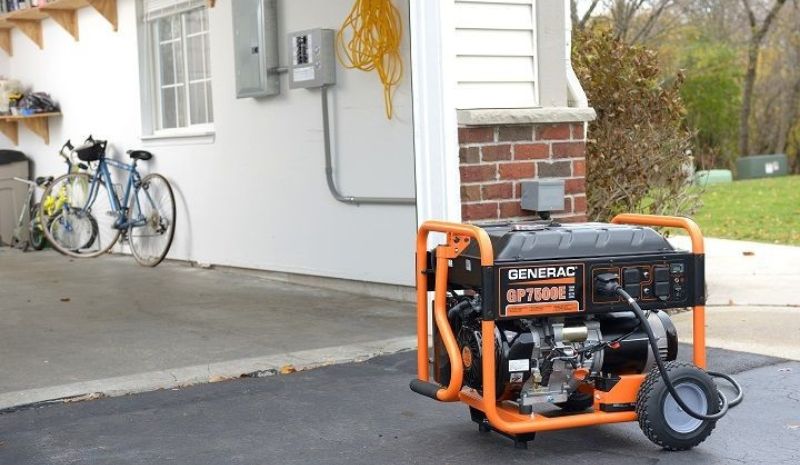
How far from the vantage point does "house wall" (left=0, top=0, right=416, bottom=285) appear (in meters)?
9.45

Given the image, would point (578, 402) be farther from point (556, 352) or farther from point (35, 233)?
point (35, 233)

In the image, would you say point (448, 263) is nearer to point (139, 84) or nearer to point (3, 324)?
point (3, 324)

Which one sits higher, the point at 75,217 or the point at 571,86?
the point at 571,86

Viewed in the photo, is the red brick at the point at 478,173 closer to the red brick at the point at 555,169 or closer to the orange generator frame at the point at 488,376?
the red brick at the point at 555,169

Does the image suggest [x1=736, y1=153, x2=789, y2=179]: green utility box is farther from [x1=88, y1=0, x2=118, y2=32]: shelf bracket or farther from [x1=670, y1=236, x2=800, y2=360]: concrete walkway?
[x1=88, y1=0, x2=118, y2=32]: shelf bracket

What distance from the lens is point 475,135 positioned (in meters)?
7.82

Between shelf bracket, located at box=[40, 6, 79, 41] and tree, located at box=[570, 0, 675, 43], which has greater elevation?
tree, located at box=[570, 0, 675, 43]

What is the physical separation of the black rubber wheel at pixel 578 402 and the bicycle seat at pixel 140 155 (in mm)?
8090

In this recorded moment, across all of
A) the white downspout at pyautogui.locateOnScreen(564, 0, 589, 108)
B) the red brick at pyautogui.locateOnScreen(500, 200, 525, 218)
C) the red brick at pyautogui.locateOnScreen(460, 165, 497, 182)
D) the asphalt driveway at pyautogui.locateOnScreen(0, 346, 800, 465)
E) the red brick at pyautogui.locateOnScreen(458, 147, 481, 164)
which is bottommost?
the asphalt driveway at pyautogui.locateOnScreen(0, 346, 800, 465)

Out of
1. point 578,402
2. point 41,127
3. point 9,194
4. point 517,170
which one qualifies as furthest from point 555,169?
point 9,194

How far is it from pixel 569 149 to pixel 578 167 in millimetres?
144

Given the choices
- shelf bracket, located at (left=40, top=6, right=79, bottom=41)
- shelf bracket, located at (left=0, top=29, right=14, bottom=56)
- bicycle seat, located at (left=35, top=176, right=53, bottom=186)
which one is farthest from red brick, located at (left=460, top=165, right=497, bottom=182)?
shelf bracket, located at (left=0, top=29, right=14, bottom=56)

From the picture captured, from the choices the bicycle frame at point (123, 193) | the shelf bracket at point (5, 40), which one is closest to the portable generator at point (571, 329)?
the bicycle frame at point (123, 193)

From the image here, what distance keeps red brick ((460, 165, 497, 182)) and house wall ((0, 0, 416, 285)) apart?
4.43 ft
